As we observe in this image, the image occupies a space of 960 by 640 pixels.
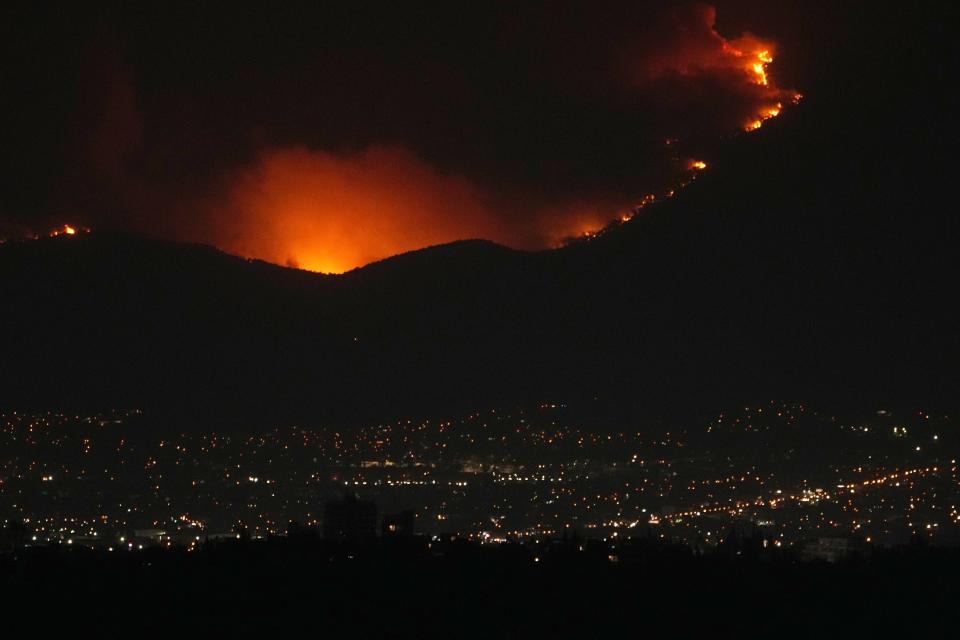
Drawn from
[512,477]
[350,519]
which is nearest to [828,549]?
[350,519]

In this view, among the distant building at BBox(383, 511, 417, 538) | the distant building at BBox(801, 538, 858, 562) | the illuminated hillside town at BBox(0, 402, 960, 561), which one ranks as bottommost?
the distant building at BBox(801, 538, 858, 562)

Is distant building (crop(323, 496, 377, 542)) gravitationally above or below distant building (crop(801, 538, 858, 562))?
above

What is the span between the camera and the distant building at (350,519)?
95.2 feet

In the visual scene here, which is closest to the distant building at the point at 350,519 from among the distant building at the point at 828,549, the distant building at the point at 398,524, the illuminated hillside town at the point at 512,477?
the distant building at the point at 398,524

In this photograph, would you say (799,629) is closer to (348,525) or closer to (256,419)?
(348,525)

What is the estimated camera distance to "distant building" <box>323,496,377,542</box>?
29.0 metres

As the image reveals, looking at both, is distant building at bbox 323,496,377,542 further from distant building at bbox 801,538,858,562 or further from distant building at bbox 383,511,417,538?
distant building at bbox 801,538,858,562

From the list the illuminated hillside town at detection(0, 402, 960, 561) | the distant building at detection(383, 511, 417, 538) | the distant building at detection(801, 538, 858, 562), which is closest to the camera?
the distant building at detection(801, 538, 858, 562)

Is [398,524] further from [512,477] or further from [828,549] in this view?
[512,477]

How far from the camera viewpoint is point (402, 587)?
2300 cm

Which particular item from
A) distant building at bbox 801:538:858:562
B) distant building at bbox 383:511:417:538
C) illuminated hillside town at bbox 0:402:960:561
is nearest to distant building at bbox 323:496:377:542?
distant building at bbox 383:511:417:538

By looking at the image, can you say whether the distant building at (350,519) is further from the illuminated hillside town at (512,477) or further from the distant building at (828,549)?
the distant building at (828,549)

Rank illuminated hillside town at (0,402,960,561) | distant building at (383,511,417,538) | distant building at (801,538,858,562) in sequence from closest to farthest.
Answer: distant building at (801,538,858,562), distant building at (383,511,417,538), illuminated hillside town at (0,402,960,561)

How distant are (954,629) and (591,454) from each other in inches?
777
